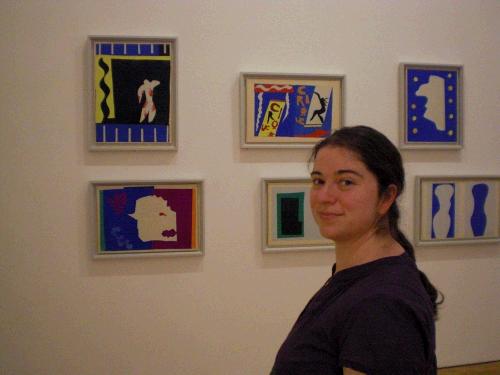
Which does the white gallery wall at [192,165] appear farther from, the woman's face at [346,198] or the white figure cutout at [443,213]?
the woman's face at [346,198]

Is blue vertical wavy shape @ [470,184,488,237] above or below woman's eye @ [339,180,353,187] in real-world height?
below

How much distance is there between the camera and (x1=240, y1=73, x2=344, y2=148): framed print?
2420mm

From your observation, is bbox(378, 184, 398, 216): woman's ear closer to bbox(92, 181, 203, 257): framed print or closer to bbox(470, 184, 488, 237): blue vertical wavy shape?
bbox(92, 181, 203, 257): framed print

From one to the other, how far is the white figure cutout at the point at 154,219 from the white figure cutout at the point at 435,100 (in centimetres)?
146

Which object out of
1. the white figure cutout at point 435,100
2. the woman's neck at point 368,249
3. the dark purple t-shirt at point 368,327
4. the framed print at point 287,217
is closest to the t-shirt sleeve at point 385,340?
the dark purple t-shirt at point 368,327

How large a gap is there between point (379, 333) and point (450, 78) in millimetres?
2047

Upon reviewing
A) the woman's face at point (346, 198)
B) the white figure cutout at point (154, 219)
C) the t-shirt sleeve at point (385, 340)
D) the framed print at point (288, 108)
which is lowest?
the t-shirt sleeve at point (385, 340)

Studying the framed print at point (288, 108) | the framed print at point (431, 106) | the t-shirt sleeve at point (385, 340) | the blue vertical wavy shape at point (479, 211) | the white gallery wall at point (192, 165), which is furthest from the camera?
the blue vertical wavy shape at point (479, 211)

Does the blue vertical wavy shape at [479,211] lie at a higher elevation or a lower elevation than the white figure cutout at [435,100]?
lower

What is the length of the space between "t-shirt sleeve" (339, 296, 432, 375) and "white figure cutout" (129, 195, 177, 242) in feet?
4.89

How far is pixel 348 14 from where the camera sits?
252cm

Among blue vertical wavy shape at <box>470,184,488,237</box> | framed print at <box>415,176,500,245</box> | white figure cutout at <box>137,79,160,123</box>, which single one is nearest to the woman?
white figure cutout at <box>137,79,160,123</box>

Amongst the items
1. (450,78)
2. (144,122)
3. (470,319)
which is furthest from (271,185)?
(470,319)

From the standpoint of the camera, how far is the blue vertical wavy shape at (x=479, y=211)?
2670mm
